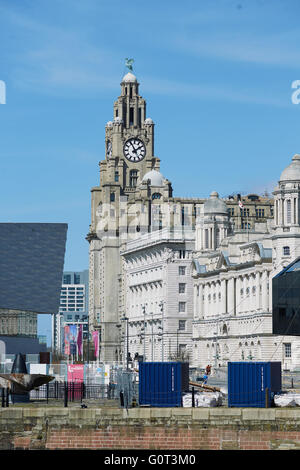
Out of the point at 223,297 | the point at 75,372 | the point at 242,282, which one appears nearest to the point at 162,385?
the point at 75,372

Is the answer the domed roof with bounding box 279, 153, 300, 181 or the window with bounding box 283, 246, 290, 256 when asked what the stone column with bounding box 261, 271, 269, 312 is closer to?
the window with bounding box 283, 246, 290, 256

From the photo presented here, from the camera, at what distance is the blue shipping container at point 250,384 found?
2381 inches

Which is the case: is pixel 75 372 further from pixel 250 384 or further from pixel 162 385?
pixel 250 384

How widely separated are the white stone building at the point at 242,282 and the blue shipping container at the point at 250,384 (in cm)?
9312

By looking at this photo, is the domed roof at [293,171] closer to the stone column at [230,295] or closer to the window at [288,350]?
the window at [288,350]

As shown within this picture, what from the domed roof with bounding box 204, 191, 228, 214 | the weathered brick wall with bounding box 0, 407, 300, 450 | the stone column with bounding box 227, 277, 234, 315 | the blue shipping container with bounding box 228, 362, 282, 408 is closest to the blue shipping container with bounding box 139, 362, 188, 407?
the blue shipping container with bounding box 228, 362, 282, 408

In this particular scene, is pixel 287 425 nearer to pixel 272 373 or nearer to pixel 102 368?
pixel 272 373

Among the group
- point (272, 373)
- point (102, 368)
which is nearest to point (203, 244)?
point (102, 368)

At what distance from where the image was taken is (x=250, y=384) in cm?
6094

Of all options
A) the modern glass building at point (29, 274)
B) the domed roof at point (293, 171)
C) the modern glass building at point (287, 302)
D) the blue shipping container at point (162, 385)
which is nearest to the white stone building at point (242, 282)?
the domed roof at point (293, 171)

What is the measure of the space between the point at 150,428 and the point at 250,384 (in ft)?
19.1

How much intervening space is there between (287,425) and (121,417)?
7.69 meters

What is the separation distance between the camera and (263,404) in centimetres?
6050

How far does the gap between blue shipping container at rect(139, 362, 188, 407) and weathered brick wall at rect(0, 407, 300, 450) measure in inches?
113
